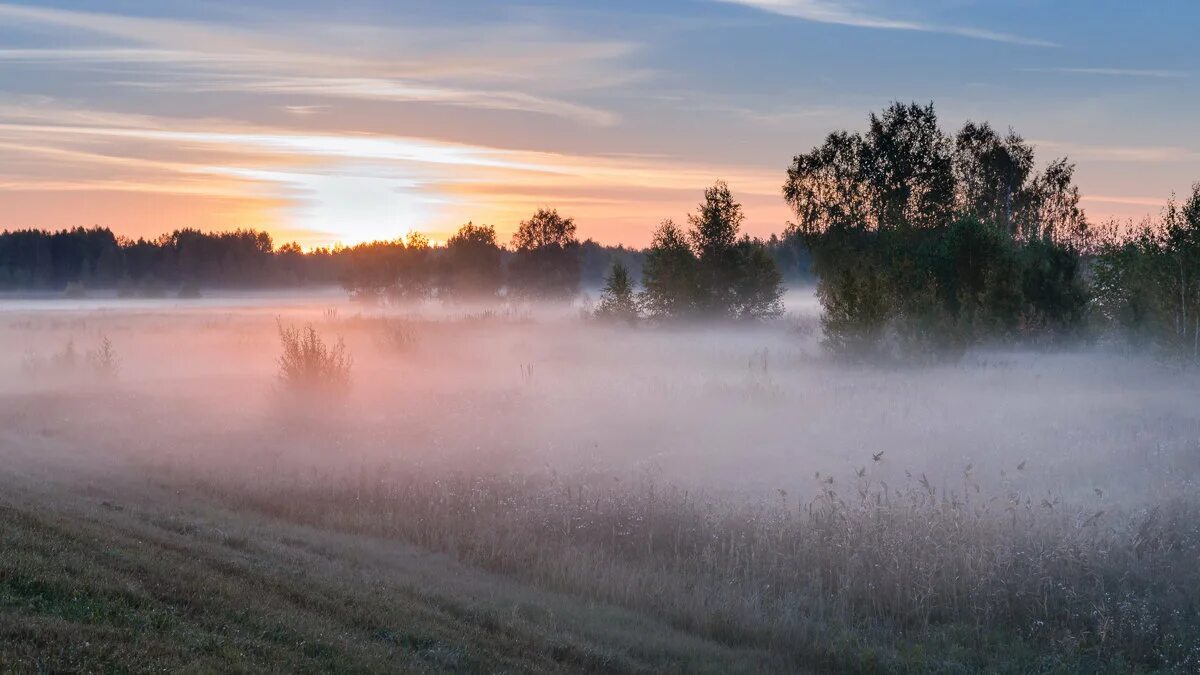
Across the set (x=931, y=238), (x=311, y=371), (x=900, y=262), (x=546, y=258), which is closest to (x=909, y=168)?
(x=931, y=238)

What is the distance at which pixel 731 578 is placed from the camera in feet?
41.1

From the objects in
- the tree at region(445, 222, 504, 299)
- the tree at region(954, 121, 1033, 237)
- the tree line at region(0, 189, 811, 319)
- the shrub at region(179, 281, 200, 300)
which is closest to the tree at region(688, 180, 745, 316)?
the tree line at region(0, 189, 811, 319)

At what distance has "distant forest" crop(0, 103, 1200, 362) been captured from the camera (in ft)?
107

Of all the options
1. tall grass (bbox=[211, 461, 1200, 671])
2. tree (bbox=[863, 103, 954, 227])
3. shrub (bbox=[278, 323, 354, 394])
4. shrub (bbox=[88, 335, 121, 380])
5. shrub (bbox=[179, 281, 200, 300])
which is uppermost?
tree (bbox=[863, 103, 954, 227])

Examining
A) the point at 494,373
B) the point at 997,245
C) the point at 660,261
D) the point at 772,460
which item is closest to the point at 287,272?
the point at 660,261

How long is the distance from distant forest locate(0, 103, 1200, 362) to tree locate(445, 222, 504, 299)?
118 mm

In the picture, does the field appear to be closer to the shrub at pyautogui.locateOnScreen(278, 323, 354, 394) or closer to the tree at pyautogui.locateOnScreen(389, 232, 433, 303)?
the shrub at pyautogui.locateOnScreen(278, 323, 354, 394)

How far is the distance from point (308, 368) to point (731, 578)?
631 inches

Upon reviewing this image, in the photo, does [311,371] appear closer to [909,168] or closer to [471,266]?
[909,168]

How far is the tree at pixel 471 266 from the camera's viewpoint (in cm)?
7862

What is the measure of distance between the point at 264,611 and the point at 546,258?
6540 cm

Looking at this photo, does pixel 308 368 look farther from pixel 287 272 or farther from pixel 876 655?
pixel 287 272

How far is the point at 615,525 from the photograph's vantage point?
48.0 ft

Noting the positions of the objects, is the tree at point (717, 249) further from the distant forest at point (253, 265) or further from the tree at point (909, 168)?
the distant forest at point (253, 265)
